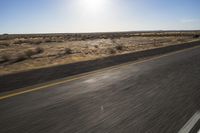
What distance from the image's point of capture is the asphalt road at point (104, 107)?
13.5 feet

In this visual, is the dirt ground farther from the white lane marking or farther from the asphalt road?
the white lane marking


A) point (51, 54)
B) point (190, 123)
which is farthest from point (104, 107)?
point (51, 54)

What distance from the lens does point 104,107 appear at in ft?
17.3

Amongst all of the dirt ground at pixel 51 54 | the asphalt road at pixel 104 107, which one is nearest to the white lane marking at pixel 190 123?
the asphalt road at pixel 104 107

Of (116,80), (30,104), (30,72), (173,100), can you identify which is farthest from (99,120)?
(30,72)

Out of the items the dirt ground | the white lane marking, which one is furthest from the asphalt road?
the dirt ground

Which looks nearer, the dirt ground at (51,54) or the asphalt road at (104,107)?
the asphalt road at (104,107)

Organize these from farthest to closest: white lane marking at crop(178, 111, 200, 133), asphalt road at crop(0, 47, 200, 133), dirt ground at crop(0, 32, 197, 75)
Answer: dirt ground at crop(0, 32, 197, 75) < asphalt road at crop(0, 47, 200, 133) < white lane marking at crop(178, 111, 200, 133)

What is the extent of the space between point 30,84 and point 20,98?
73.4 inches

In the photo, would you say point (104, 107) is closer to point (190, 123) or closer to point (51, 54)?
point (190, 123)

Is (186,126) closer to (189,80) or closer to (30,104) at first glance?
(30,104)

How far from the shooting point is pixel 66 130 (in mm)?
3938

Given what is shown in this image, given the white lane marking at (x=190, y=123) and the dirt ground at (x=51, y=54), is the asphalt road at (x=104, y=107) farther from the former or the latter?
the dirt ground at (x=51, y=54)

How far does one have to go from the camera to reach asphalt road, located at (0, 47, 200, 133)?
4129mm
